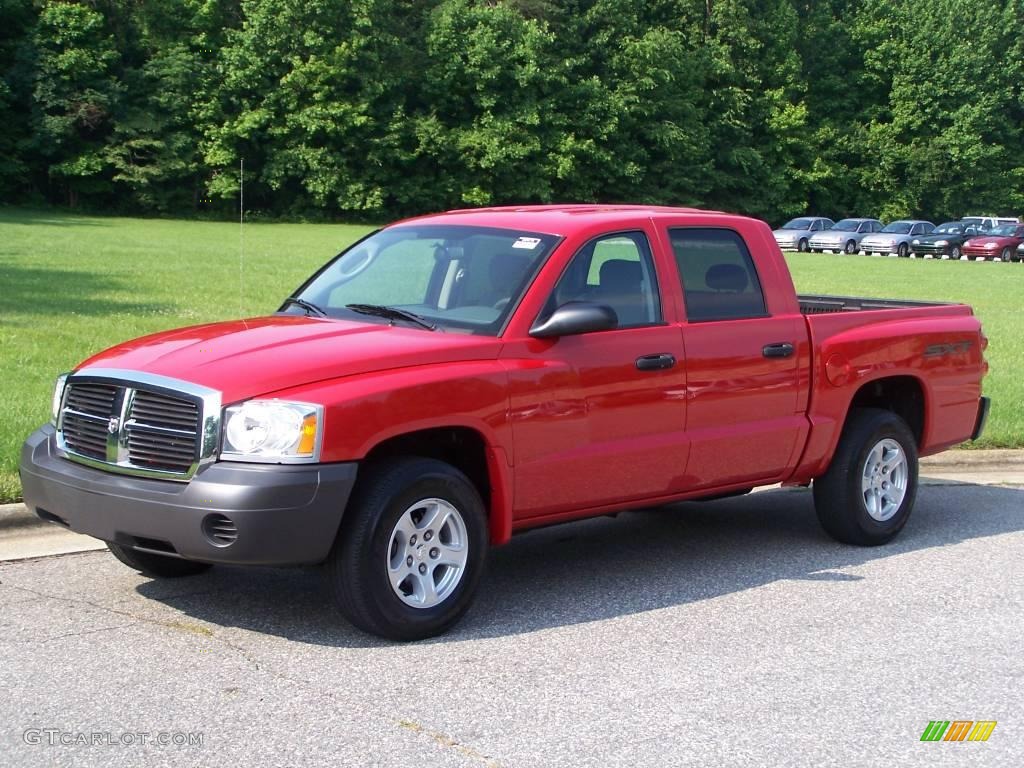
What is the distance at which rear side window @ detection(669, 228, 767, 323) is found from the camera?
7102 millimetres

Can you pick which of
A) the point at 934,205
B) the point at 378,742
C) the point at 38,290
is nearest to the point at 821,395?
the point at 378,742

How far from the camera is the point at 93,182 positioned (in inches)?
2467

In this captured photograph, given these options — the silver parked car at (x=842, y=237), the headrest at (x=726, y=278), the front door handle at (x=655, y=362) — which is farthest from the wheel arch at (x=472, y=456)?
the silver parked car at (x=842, y=237)

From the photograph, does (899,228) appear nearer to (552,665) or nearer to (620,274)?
(620,274)

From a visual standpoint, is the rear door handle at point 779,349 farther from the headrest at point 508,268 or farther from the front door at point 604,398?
the headrest at point 508,268

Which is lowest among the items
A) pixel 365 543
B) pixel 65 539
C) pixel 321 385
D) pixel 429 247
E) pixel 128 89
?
pixel 65 539

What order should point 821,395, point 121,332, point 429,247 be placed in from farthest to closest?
point 121,332, point 821,395, point 429,247

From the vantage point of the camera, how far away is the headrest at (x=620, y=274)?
6.79 meters

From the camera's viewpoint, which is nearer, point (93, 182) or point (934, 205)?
point (93, 182)

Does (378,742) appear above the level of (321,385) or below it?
below

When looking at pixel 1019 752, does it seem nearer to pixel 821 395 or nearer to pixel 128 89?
pixel 821 395

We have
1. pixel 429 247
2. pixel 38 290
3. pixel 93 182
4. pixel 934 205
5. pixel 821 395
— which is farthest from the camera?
pixel 934 205

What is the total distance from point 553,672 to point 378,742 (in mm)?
1027

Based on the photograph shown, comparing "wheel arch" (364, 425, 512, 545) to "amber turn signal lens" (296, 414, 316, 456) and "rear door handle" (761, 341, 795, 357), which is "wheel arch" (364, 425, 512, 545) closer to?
"amber turn signal lens" (296, 414, 316, 456)
